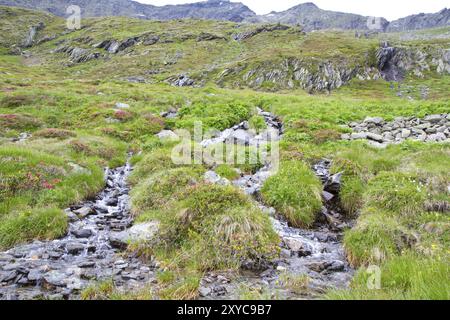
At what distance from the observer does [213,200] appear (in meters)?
10.6

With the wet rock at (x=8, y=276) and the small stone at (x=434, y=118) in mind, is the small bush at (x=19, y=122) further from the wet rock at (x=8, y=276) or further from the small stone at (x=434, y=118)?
the small stone at (x=434, y=118)

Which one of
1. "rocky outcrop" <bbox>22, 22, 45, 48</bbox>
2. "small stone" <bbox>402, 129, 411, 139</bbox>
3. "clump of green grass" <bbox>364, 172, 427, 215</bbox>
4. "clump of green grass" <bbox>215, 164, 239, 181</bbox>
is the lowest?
"clump of green grass" <bbox>215, 164, 239, 181</bbox>

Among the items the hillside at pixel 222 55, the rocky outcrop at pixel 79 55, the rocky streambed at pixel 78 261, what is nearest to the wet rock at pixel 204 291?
the rocky streambed at pixel 78 261

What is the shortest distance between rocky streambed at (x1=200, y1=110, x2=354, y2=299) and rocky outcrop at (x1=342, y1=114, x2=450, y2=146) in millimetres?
6187

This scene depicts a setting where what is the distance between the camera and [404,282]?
22.3 ft

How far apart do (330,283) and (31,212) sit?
30.6ft

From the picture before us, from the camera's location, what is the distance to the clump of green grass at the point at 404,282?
567cm

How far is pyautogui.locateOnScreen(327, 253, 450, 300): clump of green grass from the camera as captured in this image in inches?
223

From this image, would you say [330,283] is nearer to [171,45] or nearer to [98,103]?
[98,103]

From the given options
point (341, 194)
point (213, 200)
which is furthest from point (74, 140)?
point (341, 194)

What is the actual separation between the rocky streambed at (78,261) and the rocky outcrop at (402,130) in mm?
14521

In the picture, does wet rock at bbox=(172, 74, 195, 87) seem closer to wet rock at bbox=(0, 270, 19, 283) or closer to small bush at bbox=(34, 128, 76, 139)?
small bush at bbox=(34, 128, 76, 139)

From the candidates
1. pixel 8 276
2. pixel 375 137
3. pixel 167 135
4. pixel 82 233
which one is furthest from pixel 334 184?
pixel 167 135

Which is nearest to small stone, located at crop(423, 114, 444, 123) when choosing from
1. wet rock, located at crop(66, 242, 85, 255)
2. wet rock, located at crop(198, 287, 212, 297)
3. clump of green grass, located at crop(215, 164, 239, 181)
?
clump of green grass, located at crop(215, 164, 239, 181)
